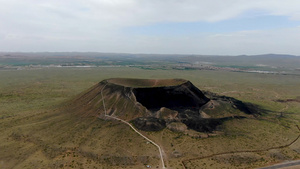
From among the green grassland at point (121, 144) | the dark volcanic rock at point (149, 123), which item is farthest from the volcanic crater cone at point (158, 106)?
the green grassland at point (121, 144)

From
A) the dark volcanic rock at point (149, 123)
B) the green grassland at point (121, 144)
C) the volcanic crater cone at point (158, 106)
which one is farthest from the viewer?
the volcanic crater cone at point (158, 106)

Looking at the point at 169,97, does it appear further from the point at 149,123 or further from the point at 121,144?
the point at 121,144

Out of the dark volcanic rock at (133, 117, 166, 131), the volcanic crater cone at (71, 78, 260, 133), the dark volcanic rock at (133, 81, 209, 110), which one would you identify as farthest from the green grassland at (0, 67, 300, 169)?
the dark volcanic rock at (133, 81, 209, 110)

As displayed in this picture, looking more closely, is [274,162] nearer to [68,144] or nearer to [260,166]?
[260,166]

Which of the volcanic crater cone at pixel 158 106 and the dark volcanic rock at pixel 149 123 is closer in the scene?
the dark volcanic rock at pixel 149 123

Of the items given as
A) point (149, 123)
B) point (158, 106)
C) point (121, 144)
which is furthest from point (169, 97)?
point (121, 144)

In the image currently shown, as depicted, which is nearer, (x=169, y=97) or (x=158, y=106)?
(x=158, y=106)

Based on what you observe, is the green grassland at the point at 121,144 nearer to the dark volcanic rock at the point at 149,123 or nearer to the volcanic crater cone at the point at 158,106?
the dark volcanic rock at the point at 149,123

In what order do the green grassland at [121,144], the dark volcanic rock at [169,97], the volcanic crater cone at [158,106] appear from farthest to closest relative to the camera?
1. the dark volcanic rock at [169,97]
2. the volcanic crater cone at [158,106]
3. the green grassland at [121,144]

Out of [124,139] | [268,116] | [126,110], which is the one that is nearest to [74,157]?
[124,139]
